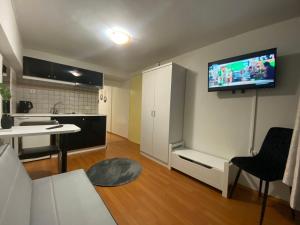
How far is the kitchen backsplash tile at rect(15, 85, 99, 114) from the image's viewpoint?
10.0 feet

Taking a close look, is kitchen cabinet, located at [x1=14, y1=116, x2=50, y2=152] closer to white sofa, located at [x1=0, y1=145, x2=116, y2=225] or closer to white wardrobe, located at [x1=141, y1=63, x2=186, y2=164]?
white sofa, located at [x1=0, y1=145, x2=116, y2=225]

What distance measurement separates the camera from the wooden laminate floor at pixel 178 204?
1463 mm

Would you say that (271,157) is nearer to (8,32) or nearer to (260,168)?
(260,168)

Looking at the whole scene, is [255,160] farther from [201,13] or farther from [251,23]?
[201,13]

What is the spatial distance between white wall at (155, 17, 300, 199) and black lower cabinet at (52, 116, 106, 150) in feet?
6.86

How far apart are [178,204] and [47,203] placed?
1347 millimetres

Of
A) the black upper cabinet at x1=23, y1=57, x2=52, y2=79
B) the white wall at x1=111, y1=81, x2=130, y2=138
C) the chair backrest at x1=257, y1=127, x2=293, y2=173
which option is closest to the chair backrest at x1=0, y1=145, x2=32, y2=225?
the chair backrest at x1=257, y1=127, x2=293, y2=173

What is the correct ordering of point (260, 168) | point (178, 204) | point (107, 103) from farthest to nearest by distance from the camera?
point (107, 103), point (178, 204), point (260, 168)

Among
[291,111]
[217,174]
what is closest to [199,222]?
[217,174]

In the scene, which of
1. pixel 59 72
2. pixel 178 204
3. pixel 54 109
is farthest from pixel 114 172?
pixel 59 72

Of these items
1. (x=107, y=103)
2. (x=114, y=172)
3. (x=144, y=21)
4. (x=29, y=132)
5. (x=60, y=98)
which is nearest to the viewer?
(x=29, y=132)

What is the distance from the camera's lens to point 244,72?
1967 mm

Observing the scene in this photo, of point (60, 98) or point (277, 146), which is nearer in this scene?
point (277, 146)

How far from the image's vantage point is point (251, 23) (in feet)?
6.09
